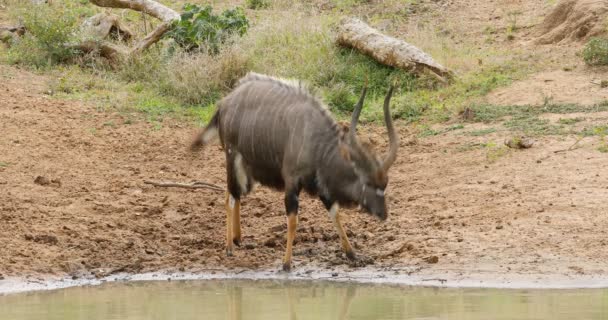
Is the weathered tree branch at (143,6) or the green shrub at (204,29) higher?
the green shrub at (204,29)

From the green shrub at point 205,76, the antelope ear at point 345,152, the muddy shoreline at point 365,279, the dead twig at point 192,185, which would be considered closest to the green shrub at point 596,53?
the green shrub at point 205,76

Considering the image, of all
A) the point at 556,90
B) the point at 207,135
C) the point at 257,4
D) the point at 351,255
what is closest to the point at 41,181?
the point at 207,135

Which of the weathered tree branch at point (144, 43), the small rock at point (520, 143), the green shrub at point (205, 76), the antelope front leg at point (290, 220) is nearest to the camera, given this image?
the antelope front leg at point (290, 220)

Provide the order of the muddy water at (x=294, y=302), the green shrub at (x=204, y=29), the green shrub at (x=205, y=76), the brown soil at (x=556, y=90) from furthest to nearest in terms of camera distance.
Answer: the green shrub at (x=204, y=29), the green shrub at (x=205, y=76), the brown soil at (x=556, y=90), the muddy water at (x=294, y=302)

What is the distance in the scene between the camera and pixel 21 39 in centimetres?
1511

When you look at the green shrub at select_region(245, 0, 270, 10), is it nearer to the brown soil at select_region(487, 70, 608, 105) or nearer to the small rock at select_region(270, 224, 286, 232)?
the brown soil at select_region(487, 70, 608, 105)

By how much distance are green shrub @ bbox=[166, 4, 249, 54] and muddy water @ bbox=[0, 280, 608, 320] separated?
6.37 meters

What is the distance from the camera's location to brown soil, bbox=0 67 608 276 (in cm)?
841

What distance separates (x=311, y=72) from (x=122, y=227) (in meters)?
4.90

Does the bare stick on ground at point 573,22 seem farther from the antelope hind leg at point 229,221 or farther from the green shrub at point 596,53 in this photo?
the antelope hind leg at point 229,221

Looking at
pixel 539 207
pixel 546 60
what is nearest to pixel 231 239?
pixel 539 207

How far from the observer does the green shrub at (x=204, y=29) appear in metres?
14.1

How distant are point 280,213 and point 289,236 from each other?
144 cm

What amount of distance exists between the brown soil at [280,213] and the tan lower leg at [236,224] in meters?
0.09
